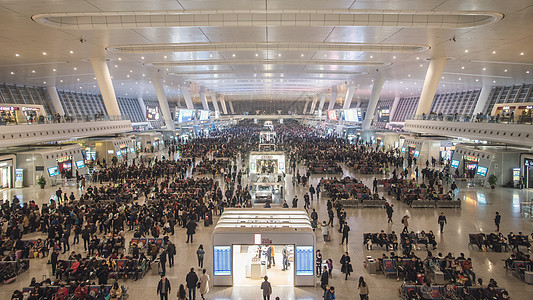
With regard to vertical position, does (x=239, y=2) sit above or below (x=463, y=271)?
above

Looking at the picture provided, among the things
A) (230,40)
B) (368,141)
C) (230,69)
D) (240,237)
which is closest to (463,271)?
(240,237)

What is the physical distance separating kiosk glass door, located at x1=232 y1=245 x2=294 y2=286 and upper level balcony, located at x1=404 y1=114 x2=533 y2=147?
39.7ft

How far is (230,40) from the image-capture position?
62.4ft

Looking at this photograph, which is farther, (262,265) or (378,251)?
(378,251)

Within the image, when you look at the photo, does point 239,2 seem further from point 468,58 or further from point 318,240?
point 468,58

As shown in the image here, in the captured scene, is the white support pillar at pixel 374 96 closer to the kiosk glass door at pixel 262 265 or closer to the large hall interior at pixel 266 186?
the large hall interior at pixel 266 186

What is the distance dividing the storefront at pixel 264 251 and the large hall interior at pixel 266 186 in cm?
4

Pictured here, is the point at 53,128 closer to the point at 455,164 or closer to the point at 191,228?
the point at 191,228

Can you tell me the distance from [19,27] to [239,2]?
29.3ft

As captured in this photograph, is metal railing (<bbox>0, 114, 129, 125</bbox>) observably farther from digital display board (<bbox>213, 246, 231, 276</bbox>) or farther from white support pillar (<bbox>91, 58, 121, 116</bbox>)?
digital display board (<bbox>213, 246, 231, 276</bbox>)

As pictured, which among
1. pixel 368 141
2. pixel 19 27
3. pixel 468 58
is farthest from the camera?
pixel 368 141

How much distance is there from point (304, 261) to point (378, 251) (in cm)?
336

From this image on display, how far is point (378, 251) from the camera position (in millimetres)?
10320

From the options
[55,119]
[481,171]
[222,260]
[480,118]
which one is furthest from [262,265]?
[481,171]
